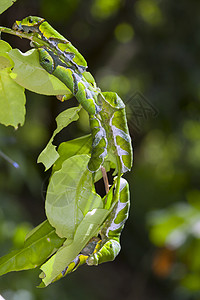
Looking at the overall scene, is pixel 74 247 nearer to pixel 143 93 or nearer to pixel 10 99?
pixel 10 99

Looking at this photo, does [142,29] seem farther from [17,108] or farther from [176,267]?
[17,108]

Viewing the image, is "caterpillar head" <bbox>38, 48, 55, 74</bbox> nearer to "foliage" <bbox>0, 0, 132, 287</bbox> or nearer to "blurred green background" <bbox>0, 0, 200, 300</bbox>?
"foliage" <bbox>0, 0, 132, 287</bbox>

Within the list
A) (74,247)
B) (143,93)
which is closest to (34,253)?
(74,247)

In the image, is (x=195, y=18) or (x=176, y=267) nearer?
(x=176, y=267)

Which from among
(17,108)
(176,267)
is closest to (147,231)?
(176,267)

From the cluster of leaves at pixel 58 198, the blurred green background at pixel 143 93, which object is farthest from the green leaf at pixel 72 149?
the blurred green background at pixel 143 93

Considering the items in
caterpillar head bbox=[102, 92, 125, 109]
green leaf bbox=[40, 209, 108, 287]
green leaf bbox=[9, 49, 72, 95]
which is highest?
caterpillar head bbox=[102, 92, 125, 109]

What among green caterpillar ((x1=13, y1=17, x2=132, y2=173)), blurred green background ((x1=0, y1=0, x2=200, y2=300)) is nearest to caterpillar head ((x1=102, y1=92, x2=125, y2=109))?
green caterpillar ((x1=13, y1=17, x2=132, y2=173))
